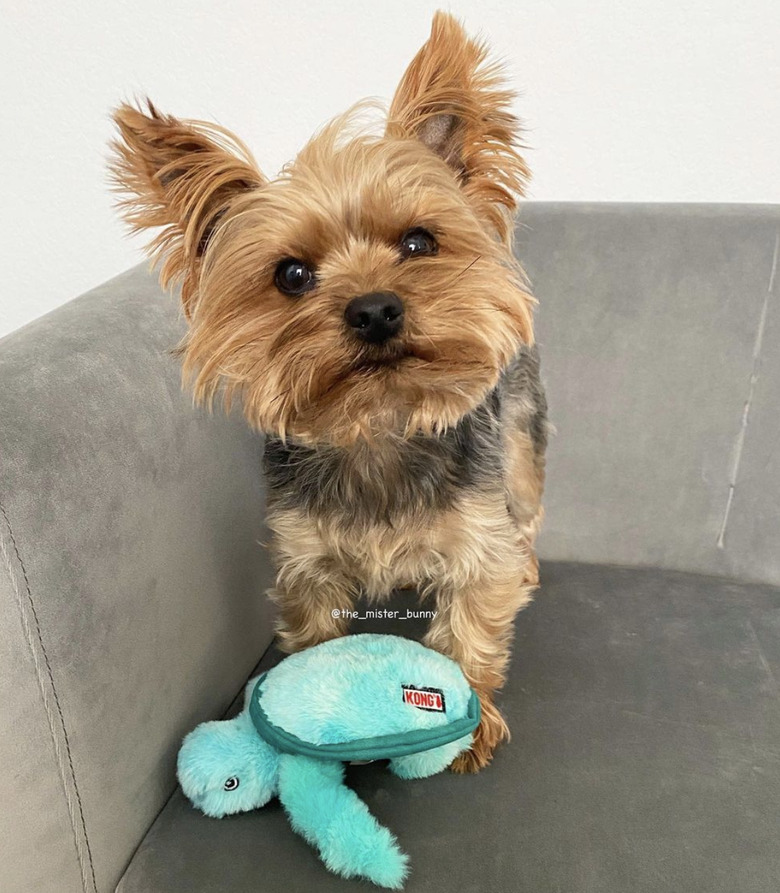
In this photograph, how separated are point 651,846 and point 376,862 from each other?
0.38 metres

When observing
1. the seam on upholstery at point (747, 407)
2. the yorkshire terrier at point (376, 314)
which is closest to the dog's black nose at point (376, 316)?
the yorkshire terrier at point (376, 314)

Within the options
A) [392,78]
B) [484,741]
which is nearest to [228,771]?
[484,741]

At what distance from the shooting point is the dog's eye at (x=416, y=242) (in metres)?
1.19

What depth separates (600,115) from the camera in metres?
1.84

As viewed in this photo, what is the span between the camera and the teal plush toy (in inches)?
42.9

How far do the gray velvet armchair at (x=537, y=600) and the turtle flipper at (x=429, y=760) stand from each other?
24 millimetres

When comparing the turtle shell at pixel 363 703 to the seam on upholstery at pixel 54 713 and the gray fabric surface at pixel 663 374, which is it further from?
the gray fabric surface at pixel 663 374

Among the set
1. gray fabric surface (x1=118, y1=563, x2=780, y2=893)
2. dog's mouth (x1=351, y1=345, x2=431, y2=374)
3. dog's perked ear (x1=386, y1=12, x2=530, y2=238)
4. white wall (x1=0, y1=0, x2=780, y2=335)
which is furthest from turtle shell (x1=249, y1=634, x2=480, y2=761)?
white wall (x1=0, y1=0, x2=780, y2=335)

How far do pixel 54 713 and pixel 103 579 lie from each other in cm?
18

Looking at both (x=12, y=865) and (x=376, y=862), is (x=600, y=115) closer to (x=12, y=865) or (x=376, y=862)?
(x=376, y=862)

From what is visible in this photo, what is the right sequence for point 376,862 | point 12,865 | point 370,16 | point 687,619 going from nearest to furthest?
point 12,865, point 376,862, point 687,619, point 370,16

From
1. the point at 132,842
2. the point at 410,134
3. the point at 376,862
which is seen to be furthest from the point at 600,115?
the point at 132,842

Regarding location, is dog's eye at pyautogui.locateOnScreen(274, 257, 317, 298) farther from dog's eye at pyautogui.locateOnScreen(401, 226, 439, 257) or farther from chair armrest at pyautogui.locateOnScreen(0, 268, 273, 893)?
chair armrest at pyautogui.locateOnScreen(0, 268, 273, 893)

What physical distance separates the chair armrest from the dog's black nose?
378 mm
